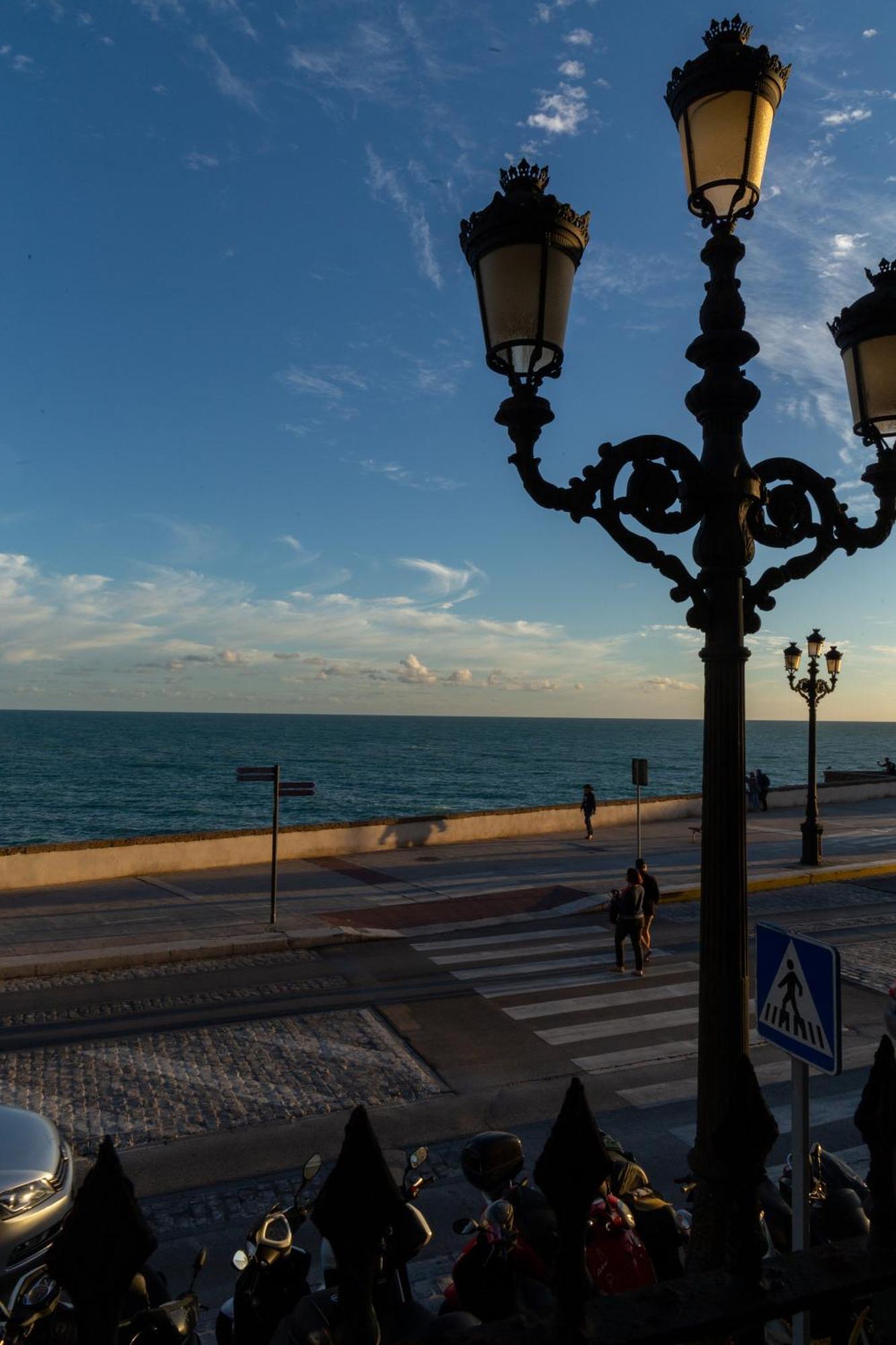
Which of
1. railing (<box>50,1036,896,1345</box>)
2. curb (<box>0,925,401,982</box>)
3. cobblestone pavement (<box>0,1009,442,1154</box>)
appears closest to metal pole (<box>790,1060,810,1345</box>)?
railing (<box>50,1036,896,1345</box>)

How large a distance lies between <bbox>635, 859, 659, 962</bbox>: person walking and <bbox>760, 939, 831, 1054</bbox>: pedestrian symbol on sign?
9613mm

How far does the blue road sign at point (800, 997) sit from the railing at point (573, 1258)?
52.0 inches

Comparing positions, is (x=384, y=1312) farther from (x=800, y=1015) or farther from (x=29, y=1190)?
(x=29, y=1190)

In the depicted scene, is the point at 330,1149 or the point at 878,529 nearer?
the point at 878,529

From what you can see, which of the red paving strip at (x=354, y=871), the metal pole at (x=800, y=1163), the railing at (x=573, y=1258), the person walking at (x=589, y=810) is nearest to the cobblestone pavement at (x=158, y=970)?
the red paving strip at (x=354, y=871)

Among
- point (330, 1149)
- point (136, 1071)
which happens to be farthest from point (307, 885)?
point (330, 1149)

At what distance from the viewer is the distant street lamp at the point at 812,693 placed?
71.1 ft

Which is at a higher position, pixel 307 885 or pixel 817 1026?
pixel 817 1026

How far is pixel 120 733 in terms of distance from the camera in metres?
187

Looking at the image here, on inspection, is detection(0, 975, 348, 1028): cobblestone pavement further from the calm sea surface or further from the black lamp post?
the calm sea surface

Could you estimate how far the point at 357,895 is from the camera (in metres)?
18.7

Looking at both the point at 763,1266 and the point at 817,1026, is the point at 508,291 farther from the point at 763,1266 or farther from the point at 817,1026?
the point at 763,1266

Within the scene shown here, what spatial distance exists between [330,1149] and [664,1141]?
9.38 ft

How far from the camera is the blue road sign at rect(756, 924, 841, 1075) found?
11.8 ft
